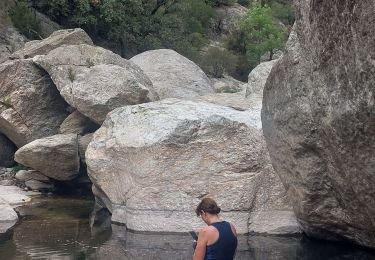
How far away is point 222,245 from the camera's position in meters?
7.96

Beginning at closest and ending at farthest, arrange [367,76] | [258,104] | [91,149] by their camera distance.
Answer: [367,76] < [91,149] < [258,104]

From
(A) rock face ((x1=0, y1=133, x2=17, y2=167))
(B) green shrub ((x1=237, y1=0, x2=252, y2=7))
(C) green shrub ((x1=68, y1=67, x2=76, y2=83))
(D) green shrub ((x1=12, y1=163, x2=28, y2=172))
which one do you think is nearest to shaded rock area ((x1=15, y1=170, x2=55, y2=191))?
(D) green shrub ((x1=12, y1=163, x2=28, y2=172))

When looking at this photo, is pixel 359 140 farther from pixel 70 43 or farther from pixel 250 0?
pixel 250 0

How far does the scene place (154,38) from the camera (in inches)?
1292

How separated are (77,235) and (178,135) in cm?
297

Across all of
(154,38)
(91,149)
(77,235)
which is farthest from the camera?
(154,38)

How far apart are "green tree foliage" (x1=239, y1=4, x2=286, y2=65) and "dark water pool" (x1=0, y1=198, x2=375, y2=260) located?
867 inches

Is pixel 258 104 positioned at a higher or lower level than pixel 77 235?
higher

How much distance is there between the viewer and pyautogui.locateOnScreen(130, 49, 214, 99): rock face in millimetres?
22594

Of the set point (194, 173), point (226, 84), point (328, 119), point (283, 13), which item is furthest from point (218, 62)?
point (328, 119)

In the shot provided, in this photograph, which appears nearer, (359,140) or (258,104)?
(359,140)

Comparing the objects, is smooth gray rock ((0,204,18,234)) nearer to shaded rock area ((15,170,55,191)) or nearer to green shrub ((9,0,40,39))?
shaded rock area ((15,170,55,191))

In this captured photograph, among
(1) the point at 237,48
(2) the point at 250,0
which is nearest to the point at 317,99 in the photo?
(1) the point at 237,48

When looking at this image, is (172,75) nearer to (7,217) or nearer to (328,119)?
(7,217)
